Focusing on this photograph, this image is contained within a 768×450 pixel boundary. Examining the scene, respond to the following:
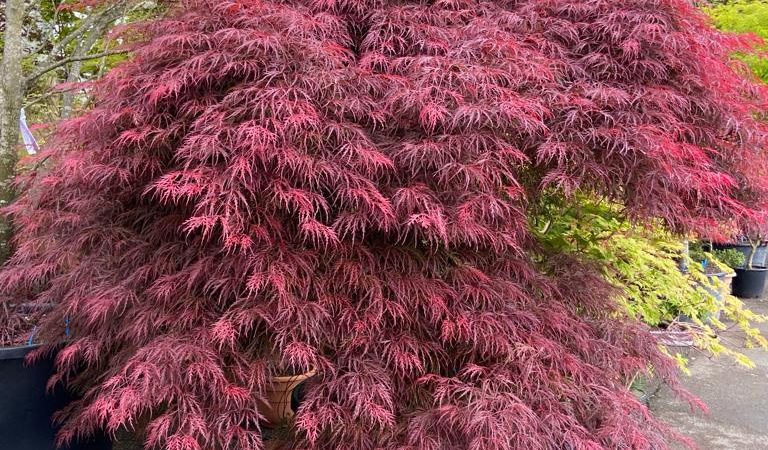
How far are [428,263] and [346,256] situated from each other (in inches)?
11.5

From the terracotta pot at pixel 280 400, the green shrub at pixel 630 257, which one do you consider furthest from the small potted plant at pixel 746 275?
the terracotta pot at pixel 280 400

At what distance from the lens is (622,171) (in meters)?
2.05

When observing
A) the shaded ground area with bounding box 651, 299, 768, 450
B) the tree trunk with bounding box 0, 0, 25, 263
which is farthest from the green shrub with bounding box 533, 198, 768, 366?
the tree trunk with bounding box 0, 0, 25, 263

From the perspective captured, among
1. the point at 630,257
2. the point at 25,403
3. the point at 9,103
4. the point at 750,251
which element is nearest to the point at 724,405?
the point at 630,257

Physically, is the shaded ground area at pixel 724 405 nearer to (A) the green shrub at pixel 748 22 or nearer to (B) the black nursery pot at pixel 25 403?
(A) the green shrub at pixel 748 22

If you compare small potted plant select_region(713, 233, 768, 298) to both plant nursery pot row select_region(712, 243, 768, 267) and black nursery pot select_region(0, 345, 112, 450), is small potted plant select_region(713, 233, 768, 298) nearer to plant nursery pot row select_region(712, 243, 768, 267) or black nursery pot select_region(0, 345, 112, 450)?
plant nursery pot row select_region(712, 243, 768, 267)

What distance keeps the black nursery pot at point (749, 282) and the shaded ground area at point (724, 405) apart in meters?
1.77

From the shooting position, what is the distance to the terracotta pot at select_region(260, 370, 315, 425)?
80.7 inches

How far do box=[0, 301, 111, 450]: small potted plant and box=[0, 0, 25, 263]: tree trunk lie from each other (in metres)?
0.54

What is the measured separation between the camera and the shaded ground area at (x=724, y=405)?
312 cm

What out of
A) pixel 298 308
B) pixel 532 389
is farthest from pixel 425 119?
pixel 532 389

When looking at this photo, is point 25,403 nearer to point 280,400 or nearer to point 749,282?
point 280,400

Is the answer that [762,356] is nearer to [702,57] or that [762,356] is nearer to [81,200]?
[702,57]

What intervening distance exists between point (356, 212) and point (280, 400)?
2.91 ft
